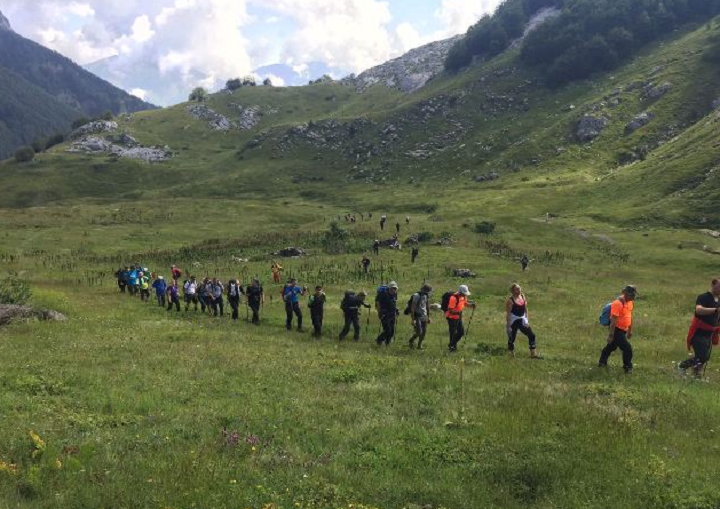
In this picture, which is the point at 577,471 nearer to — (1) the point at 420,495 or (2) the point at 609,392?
(1) the point at 420,495

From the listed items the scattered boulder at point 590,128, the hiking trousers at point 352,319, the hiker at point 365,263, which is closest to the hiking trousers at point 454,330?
the hiking trousers at point 352,319

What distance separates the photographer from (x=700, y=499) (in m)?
9.04

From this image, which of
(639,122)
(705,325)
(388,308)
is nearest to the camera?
(705,325)

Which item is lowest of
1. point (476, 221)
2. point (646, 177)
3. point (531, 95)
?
point (476, 221)

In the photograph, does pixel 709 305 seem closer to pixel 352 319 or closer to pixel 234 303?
pixel 352 319

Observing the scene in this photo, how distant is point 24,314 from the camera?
26.6m

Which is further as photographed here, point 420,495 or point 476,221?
point 476,221

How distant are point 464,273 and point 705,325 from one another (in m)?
33.6

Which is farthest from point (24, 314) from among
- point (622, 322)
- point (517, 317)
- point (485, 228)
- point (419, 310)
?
point (485, 228)

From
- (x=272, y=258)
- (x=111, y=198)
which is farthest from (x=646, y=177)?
(x=111, y=198)

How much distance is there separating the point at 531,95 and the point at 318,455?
188 m

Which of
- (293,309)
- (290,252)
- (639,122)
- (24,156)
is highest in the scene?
(639,122)

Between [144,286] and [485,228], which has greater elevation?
[485,228]

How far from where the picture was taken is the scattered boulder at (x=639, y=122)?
5423 inches
